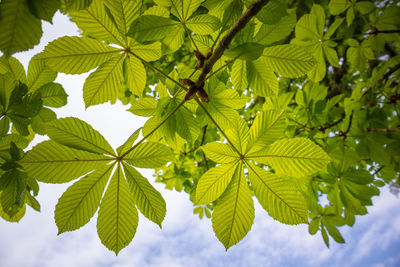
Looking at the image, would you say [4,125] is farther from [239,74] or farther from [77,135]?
[239,74]

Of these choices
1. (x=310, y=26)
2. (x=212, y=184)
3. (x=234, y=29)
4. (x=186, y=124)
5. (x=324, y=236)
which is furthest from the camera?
(x=324, y=236)

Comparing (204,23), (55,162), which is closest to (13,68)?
(55,162)

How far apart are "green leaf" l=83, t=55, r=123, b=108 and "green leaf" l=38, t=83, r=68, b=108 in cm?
69

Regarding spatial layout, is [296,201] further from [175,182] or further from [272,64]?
[175,182]

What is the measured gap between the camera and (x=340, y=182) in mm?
1880

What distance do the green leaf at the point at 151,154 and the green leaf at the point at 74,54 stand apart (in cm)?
40

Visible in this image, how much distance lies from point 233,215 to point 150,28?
2.68ft

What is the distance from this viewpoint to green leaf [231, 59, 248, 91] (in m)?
1.03

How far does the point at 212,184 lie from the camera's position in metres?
0.98

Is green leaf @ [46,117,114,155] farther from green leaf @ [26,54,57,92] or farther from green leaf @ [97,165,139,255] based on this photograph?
green leaf @ [26,54,57,92]

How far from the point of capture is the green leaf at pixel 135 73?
101 cm

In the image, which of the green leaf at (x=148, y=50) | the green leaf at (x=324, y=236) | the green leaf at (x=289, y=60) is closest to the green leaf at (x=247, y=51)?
the green leaf at (x=289, y=60)

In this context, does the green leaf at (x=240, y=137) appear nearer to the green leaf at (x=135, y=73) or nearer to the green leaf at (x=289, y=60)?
the green leaf at (x=289, y=60)

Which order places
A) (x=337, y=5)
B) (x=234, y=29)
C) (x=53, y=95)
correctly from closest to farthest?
(x=234, y=29), (x=53, y=95), (x=337, y=5)
